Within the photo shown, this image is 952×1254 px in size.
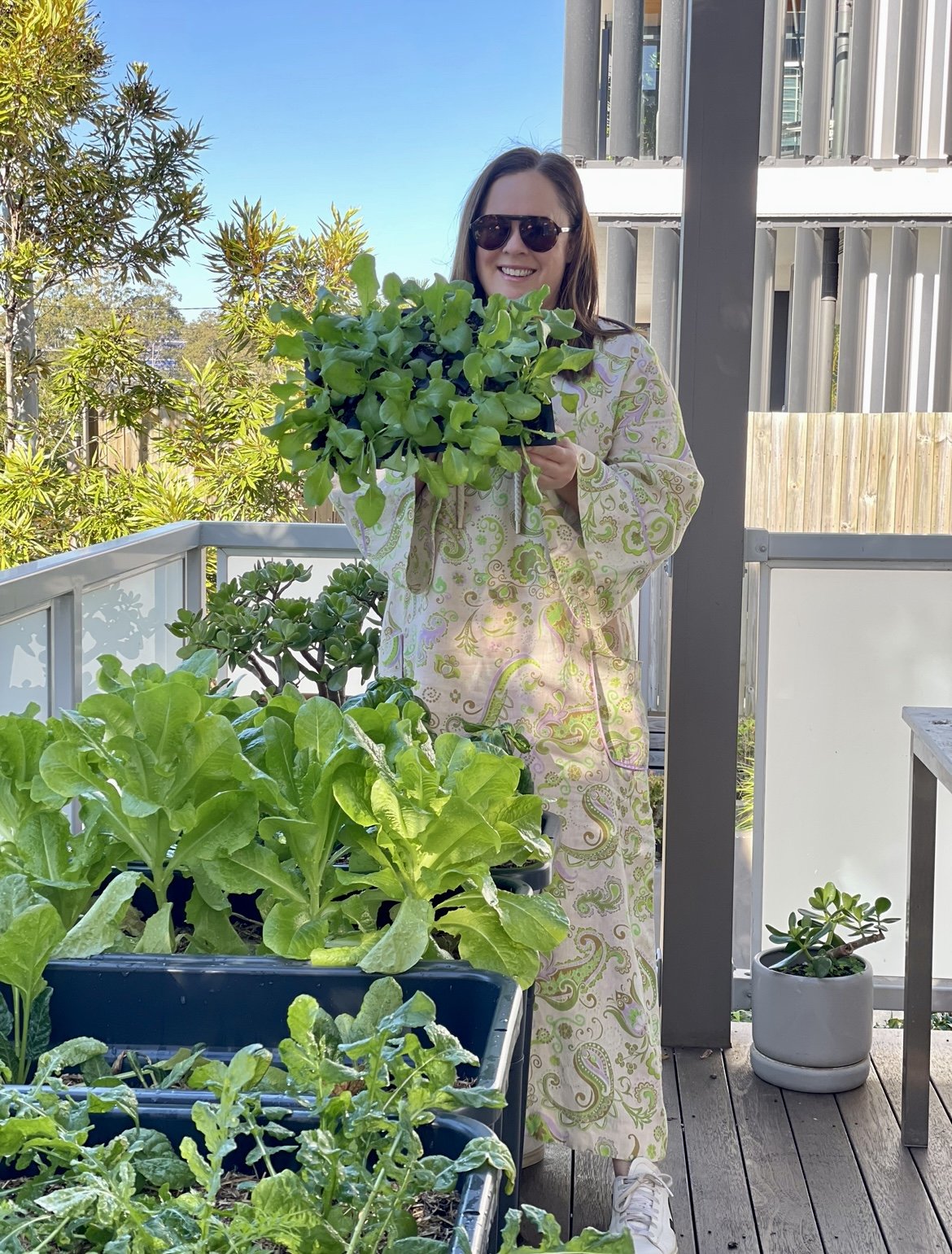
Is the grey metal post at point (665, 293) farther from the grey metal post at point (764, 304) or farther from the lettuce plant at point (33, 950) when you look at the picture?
the lettuce plant at point (33, 950)

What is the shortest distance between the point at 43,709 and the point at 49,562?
0.25m

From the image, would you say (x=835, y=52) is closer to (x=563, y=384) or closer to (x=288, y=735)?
(x=563, y=384)

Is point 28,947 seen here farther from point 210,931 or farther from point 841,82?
point 841,82

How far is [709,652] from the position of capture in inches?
101

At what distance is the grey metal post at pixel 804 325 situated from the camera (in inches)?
273

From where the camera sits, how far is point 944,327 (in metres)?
6.73

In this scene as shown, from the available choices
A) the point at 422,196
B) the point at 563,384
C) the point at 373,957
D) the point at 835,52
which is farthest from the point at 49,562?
the point at 422,196

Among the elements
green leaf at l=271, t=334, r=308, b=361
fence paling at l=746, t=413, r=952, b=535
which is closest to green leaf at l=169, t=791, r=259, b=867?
green leaf at l=271, t=334, r=308, b=361

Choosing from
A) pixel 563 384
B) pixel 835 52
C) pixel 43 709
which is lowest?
pixel 43 709

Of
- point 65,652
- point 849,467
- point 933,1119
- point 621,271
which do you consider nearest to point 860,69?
point 621,271

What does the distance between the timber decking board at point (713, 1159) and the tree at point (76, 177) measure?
296 inches

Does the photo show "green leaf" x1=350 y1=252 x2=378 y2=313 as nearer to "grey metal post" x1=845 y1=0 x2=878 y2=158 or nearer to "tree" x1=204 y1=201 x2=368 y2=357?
"grey metal post" x1=845 y1=0 x2=878 y2=158

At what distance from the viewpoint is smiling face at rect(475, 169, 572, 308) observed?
1839mm

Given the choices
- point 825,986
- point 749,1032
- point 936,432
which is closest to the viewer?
point 825,986
